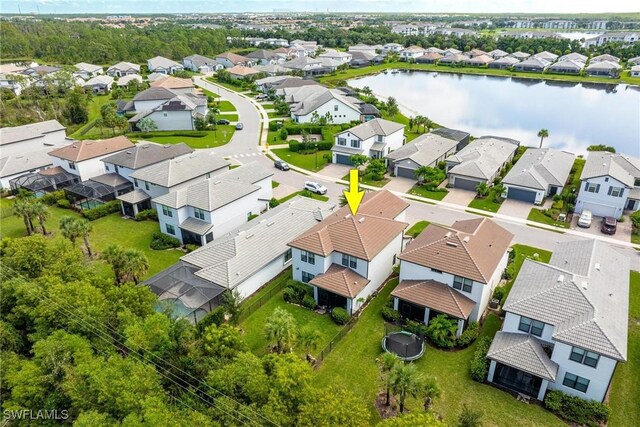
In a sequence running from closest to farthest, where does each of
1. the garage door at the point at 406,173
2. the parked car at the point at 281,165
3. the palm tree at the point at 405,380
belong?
1. the palm tree at the point at 405,380
2. the garage door at the point at 406,173
3. the parked car at the point at 281,165

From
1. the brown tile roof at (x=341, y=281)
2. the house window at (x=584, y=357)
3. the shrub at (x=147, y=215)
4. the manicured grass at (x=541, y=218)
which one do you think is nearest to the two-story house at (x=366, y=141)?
the manicured grass at (x=541, y=218)

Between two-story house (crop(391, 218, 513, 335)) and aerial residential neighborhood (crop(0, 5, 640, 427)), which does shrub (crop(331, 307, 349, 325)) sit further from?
two-story house (crop(391, 218, 513, 335))

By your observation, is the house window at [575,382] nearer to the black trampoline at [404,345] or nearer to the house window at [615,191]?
the black trampoline at [404,345]

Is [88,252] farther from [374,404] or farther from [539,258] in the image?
[539,258]

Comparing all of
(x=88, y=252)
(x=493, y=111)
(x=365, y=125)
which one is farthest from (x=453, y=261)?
(x=493, y=111)

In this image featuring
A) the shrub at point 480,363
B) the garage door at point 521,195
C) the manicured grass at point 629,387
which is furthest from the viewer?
the garage door at point 521,195
